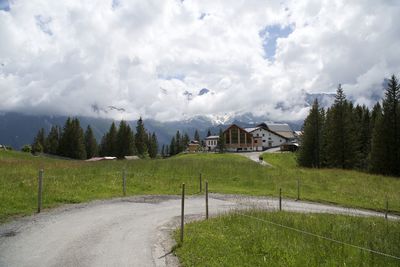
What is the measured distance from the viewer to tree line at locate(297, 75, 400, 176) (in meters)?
63.8

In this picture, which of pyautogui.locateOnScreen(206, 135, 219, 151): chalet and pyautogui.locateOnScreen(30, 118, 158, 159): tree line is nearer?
pyautogui.locateOnScreen(30, 118, 158, 159): tree line

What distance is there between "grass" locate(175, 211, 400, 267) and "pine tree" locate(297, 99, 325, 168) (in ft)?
218

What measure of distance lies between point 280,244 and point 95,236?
6498mm

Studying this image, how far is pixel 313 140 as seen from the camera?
80000mm

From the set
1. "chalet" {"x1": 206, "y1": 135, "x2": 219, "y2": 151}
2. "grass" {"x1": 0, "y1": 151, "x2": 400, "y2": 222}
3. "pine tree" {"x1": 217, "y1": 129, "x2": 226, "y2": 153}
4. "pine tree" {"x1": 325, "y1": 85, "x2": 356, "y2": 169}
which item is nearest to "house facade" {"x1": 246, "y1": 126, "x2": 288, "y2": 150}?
"pine tree" {"x1": 217, "y1": 129, "x2": 226, "y2": 153}

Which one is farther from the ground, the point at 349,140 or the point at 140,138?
the point at 140,138

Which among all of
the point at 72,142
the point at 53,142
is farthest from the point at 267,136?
the point at 53,142

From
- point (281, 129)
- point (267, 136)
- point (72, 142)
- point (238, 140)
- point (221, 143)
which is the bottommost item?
point (72, 142)

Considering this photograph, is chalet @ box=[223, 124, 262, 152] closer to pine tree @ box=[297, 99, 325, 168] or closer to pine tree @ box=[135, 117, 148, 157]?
pine tree @ box=[135, 117, 148, 157]

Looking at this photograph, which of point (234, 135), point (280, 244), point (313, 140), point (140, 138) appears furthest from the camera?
point (234, 135)

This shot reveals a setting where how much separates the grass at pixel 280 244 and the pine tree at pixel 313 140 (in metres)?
66.6

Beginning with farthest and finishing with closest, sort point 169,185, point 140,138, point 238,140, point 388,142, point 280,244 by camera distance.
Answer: point 238,140 → point 140,138 → point 388,142 → point 169,185 → point 280,244

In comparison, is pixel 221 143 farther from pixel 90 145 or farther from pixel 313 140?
pixel 313 140

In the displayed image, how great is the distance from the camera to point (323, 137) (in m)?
77.4
